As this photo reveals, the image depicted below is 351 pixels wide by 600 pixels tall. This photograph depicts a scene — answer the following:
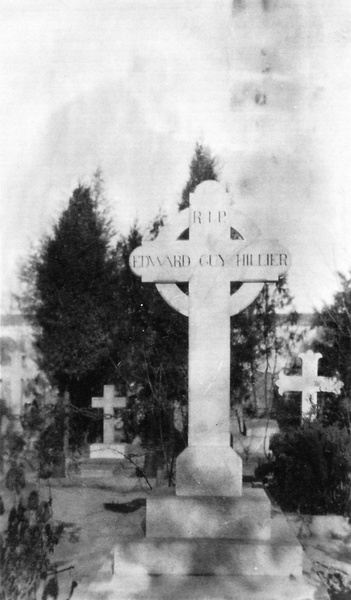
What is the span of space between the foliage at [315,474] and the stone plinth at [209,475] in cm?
220

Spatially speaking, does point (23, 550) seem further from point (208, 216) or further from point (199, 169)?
point (199, 169)

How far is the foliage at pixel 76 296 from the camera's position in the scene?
392 inches

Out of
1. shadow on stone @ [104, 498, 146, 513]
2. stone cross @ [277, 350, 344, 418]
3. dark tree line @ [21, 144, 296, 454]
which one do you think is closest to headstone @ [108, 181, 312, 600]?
shadow on stone @ [104, 498, 146, 513]

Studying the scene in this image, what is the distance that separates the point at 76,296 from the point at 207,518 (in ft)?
22.4

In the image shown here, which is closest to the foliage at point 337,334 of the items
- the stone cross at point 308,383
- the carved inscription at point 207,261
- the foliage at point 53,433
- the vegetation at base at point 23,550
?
the stone cross at point 308,383

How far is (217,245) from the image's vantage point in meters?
3.92

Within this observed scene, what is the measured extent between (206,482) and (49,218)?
7.37 m

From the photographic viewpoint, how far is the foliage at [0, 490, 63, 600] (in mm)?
3398

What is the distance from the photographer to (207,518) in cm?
363

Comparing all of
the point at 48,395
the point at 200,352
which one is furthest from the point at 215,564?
the point at 48,395

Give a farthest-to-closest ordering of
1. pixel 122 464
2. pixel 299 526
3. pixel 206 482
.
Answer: pixel 122 464, pixel 299 526, pixel 206 482

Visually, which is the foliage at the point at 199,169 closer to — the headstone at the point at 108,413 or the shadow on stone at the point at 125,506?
the headstone at the point at 108,413

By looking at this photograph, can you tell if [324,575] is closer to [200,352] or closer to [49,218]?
[200,352]

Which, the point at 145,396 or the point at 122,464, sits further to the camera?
the point at 145,396
